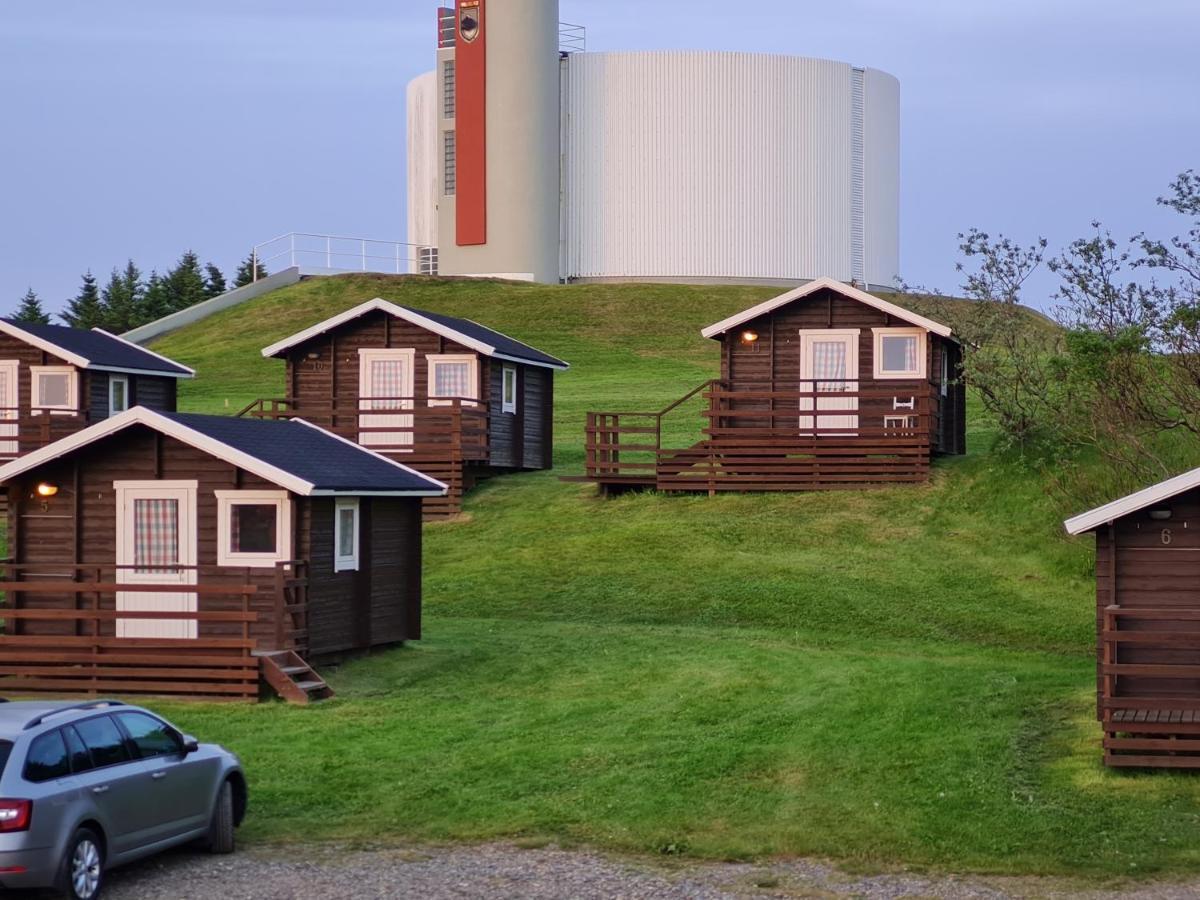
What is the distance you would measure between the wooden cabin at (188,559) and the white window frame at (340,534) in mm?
25

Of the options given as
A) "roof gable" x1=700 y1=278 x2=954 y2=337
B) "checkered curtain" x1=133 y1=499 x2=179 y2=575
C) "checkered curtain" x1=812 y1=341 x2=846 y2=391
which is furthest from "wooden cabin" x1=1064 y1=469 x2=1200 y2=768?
"checkered curtain" x1=812 y1=341 x2=846 y2=391

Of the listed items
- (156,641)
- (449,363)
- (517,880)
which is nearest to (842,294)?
(449,363)

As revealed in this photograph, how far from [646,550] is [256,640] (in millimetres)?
13025

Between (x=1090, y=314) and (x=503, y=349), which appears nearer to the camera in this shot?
(x=1090, y=314)

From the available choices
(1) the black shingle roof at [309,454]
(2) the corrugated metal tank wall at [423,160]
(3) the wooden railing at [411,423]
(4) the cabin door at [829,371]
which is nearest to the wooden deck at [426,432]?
(3) the wooden railing at [411,423]

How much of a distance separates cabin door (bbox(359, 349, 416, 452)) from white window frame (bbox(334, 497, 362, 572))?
15791 millimetres

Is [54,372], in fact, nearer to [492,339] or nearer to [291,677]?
[492,339]

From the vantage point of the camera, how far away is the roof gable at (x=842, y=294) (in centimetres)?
4109

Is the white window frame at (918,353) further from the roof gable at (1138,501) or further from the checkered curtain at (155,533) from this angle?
the roof gable at (1138,501)

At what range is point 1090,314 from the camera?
39281mm

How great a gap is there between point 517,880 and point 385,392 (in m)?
30.1

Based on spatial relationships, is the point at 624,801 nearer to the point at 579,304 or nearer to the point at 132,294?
the point at 579,304

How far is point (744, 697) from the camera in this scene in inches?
944

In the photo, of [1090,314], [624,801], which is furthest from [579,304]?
[624,801]
